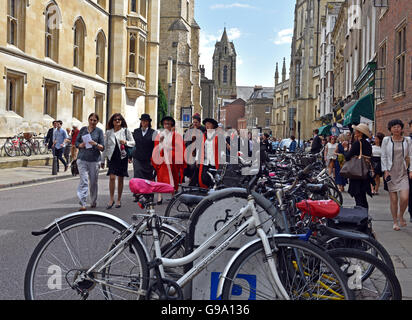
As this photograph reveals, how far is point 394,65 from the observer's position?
54.1 ft

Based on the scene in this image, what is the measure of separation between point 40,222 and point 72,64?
2007 centimetres

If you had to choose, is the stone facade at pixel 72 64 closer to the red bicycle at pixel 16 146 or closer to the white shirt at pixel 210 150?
the red bicycle at pixel 16 146

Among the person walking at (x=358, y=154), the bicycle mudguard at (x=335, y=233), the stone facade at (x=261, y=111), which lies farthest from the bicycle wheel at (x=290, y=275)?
the stone facade at (x=261, y=111)

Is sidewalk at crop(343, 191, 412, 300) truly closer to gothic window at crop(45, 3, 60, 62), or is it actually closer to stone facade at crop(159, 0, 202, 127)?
gothic window at crop(45, 3, 60, 62)

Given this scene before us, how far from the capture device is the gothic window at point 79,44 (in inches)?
1090

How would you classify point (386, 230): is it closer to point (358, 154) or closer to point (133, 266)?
point (358, 154)

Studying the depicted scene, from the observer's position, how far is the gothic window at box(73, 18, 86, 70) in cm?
2769

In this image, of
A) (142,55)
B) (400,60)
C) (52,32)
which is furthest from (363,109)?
(142,55)

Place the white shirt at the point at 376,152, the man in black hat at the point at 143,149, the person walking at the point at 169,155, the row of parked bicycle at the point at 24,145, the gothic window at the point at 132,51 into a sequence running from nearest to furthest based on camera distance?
the man in black hat at the point at 143,149 < the person walking at the point at 169,155 < the white shirt at the point at 376,152 < the row of parked bicycle at the point at 24,145 < the gothic window at the point at 132,51

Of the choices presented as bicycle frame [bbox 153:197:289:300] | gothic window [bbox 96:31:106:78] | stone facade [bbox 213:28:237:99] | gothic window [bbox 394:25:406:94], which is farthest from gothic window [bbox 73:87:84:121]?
stone facade [bbox 213:28:237:99]

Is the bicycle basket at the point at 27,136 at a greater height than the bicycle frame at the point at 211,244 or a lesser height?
greater

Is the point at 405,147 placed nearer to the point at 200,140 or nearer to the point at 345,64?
the point at 200,140

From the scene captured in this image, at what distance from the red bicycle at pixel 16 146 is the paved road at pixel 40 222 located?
6.47 metres

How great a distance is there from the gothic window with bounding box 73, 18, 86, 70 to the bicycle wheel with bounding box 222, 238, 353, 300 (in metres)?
26.3
